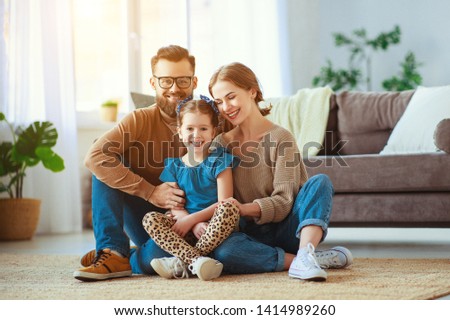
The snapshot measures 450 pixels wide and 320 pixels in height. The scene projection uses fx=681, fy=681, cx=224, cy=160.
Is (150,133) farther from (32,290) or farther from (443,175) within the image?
(443,175)

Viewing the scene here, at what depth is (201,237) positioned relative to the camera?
1.98m

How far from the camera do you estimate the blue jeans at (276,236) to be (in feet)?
6.51

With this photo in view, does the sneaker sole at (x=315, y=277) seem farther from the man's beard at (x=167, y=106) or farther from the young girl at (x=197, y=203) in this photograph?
the man's beard at (x=167, y=106)

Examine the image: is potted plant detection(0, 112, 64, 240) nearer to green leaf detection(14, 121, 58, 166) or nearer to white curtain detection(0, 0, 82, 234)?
green leaf detection(14, 121, 58, 166)

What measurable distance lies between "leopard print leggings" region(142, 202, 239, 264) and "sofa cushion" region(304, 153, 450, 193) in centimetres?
124

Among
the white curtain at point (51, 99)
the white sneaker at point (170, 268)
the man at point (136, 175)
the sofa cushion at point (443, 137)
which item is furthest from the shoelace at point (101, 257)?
the white curtain at point (51, 99)

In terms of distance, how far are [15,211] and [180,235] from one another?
2.13 metres

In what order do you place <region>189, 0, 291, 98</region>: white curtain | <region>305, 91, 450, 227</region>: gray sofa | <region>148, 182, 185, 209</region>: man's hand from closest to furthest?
<region>148, 182, 185, 209</region>: man's hand
<region>305, 91, 450, 227</region>: gray sofa
<region>189, 0, 291, 98</region>: white curtain

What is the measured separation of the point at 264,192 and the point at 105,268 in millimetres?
533

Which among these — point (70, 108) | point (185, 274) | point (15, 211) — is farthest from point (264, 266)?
point (70, 108)

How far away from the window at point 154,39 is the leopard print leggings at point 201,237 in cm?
281

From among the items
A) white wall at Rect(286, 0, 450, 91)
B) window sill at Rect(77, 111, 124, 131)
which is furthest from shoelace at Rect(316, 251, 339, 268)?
white wall at Rect(286, 0, 450, 91)

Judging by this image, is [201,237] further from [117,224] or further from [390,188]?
[390,188]

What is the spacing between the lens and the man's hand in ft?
6.73
